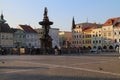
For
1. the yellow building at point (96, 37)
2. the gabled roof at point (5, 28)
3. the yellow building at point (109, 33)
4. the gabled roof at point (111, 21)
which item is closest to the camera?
the gabled roof at point (5, 28)

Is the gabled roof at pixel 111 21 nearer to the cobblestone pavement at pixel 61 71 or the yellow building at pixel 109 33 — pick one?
the yellow building at pixel 109 33

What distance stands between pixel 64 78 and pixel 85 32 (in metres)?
111

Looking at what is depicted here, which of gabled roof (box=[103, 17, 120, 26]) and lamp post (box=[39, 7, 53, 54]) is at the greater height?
gabled roof (box=[103, 17, 120, 26])

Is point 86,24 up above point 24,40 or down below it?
above

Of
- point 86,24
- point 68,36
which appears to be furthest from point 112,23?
point 68,36

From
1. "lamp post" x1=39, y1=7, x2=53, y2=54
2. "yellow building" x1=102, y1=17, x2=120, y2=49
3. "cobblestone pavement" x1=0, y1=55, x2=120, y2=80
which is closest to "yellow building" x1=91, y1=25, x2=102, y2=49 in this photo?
"yellow building" x1=102, y1=17, x2=120, y2=49

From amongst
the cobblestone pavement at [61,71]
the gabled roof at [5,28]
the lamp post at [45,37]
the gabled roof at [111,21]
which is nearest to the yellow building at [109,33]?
the gabled roof at [111,21]

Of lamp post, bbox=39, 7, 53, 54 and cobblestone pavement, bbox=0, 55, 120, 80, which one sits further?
lamp post, bbox=39, 7, 53, 54

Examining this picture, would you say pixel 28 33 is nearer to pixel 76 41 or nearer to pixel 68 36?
pixel 76 41

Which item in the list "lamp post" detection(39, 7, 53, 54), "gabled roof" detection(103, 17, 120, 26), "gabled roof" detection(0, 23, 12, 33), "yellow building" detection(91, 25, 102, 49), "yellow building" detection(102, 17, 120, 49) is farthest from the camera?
"yellow building" detection(91, 25, 102, 49)

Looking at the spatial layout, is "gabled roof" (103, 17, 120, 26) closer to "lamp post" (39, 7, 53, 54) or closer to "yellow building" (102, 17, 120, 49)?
"yellow building" (102, 17, 120, 49)

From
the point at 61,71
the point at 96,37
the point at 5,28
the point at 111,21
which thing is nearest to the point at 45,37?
the point at 61,71

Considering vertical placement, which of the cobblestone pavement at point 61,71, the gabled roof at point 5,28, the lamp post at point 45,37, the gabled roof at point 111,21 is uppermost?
the gabled roof at point 111,21

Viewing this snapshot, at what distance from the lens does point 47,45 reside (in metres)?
54.2
